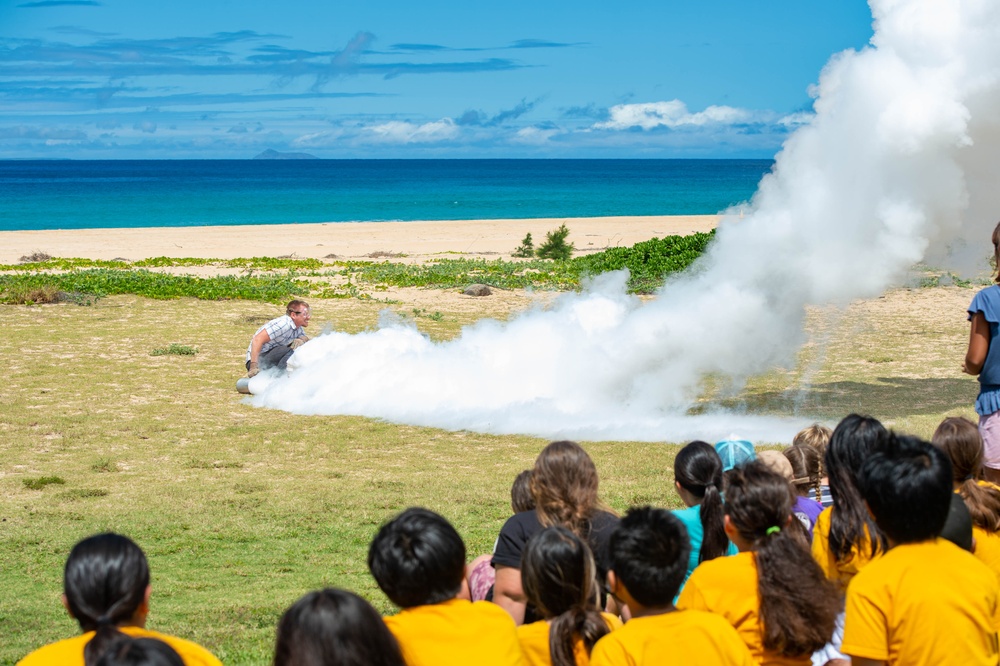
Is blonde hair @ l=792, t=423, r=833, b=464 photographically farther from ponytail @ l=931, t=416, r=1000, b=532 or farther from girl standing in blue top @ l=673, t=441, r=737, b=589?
→ girl standing in blue top @ l=673, t=441, r=737, b=589

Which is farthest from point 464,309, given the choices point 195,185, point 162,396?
point 195,185

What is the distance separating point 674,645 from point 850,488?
130 centimetres

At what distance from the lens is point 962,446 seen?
503 centimetres

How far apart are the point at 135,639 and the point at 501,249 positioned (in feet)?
124

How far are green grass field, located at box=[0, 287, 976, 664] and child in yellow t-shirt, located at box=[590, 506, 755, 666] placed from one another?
9.47 ft

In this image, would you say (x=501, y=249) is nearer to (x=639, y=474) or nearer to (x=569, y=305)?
(x=569, y=305)

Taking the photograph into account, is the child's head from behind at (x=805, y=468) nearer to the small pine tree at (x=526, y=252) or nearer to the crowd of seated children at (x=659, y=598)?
the crowd of seated children at (x=659, y=598)

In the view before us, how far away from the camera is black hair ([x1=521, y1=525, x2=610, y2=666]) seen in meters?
3.75

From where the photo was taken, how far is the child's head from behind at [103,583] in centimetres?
336

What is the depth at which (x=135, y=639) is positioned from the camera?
2.90m

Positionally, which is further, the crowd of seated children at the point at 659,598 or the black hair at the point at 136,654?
the crowd of seated children at the point at 659,598

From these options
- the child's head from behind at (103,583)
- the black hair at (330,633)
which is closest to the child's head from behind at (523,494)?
the child's head from behind at (103,583)

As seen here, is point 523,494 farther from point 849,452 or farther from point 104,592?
point 104,592

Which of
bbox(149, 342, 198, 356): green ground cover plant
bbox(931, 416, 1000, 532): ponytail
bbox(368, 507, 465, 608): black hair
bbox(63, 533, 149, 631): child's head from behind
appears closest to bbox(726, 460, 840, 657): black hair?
bbox(368, 507, 465, 608): black hair
